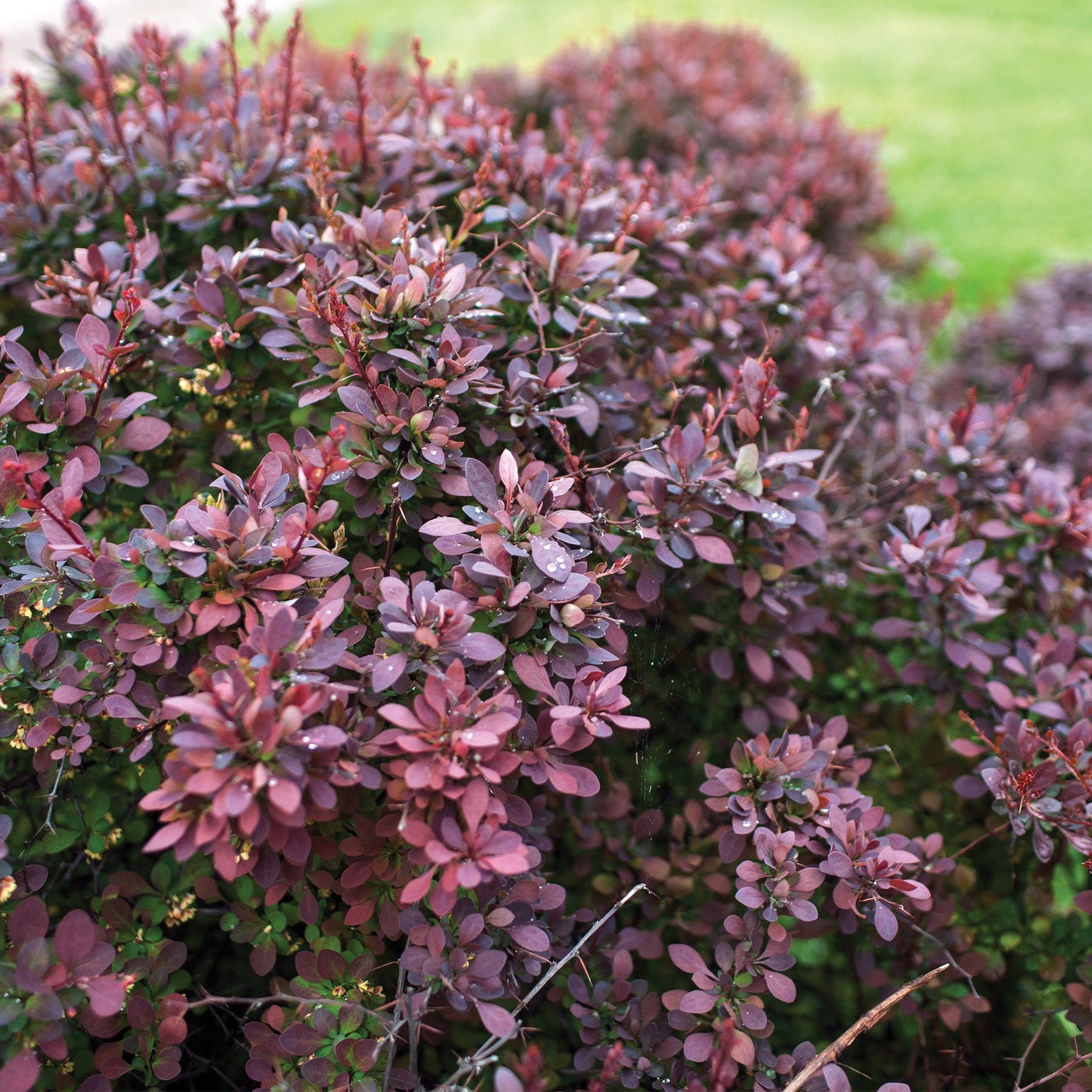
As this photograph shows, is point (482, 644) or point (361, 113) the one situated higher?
point (361, 113)

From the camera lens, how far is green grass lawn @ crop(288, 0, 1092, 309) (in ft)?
24.4

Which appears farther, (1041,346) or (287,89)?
(1041,346)

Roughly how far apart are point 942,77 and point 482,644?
12663 mm

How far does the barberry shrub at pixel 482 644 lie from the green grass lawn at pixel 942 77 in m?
4.56

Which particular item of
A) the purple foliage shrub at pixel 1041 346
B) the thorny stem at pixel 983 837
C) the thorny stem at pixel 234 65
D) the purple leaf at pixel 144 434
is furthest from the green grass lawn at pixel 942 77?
the purple leaf at pixel 144 434

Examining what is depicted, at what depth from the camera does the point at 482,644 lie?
1.38 metres

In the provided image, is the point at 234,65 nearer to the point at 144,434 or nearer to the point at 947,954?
the point at 144,434

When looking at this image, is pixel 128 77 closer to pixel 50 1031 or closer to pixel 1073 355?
pixel 50 1031

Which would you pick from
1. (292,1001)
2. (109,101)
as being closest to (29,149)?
(109,101)

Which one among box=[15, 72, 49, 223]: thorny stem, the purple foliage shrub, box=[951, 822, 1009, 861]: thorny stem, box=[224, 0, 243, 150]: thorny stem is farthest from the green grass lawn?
box=[951, 822, 1009, 861]: thorny stem

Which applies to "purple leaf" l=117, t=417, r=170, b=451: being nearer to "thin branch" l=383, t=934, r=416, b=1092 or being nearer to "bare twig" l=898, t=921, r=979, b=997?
"thin branch" l=383, t=934, r=416, b=1092

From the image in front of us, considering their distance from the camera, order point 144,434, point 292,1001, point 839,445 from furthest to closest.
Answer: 1. point 839,445
2. point 144,434
3. point 292,1001

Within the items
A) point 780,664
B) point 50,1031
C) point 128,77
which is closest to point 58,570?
point 50,1031

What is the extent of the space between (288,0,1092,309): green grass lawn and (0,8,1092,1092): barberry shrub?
4557 mm
